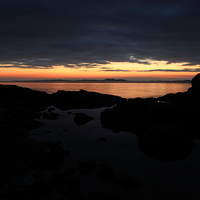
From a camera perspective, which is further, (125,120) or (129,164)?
(125,120)

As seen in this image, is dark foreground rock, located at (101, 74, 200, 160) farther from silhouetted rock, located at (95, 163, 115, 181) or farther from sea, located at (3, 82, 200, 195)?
silhouetted rock, located at (95, 163, 115, 181)

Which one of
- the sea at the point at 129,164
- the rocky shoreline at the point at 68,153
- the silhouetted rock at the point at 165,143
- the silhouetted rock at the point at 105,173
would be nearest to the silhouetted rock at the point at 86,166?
the rocky shoreline at the point at 68,153

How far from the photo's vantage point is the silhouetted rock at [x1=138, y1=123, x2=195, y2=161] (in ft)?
31.8

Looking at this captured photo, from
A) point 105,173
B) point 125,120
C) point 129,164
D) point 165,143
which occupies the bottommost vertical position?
point 129,164

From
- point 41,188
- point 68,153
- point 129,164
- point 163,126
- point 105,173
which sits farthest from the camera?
point 163,126

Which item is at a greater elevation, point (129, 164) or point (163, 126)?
→ point (163, 126)

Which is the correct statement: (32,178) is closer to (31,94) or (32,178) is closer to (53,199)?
(53,199)

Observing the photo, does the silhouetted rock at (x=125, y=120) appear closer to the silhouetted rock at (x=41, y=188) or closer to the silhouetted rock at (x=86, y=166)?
the silhouetted rock at (x=86, y=166)

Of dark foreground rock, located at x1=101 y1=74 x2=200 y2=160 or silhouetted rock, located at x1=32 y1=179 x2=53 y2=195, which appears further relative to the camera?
dark foreground rock, located at x1=101 y1=74 x2=200 y2=160

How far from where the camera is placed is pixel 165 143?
10.3 m

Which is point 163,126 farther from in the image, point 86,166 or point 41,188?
point 41,188

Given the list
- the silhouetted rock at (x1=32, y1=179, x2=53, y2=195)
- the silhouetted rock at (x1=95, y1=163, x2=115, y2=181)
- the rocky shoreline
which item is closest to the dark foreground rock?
the rocky shoreline

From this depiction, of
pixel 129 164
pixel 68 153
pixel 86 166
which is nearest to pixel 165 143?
pixel 129 164

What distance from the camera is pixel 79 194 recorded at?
5660 mm
